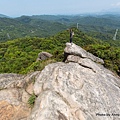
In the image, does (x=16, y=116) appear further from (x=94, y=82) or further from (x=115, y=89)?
(x=115, y=89)

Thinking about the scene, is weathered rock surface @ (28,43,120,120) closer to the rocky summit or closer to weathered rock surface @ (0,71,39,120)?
the rocky summit

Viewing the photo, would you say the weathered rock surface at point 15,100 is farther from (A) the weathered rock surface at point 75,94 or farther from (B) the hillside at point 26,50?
(B) the hillside at point 26,50

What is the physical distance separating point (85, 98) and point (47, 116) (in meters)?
2.06

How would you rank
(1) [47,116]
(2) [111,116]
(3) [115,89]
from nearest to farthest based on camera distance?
(1) [47,116] < (2) [111,116] < (3) [115,89]

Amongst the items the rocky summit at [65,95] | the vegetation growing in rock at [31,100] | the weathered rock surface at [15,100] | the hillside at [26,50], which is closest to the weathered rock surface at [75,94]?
the rocky summit at [65,95]

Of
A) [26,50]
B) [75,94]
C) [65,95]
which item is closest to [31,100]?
[65,95]

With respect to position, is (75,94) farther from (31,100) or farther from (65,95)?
(31,100)

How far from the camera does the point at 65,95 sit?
29.9 ft

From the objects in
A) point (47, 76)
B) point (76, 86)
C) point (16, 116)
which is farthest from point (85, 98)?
point (16, 116)

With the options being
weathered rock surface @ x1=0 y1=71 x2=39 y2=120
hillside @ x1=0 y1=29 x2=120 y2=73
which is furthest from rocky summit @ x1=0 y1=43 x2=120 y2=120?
hillside @ x1=0 y1=29 x2=120 y2=73

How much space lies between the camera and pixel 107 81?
10805 mm

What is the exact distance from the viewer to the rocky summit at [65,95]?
845 cm

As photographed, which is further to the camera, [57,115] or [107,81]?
[107,81]

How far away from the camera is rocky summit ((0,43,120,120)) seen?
845cm
